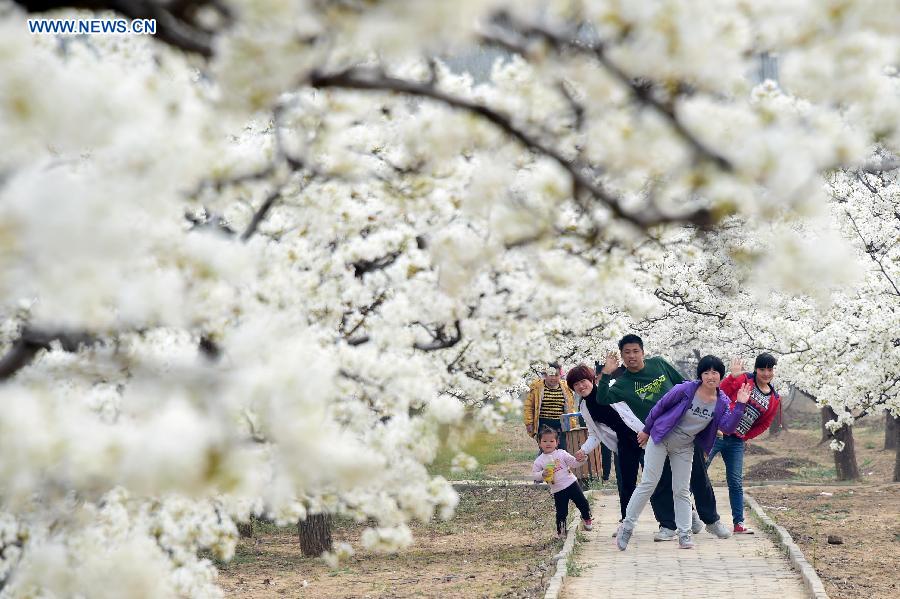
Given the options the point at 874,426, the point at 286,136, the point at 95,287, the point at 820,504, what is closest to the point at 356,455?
Result: the point at 95,287

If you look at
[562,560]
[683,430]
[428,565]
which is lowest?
[428,565]

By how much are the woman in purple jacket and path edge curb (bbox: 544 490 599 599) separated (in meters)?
0.57

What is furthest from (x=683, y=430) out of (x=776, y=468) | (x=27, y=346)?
(x=776, y=468)

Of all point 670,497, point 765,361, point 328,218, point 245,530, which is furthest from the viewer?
point 245,530

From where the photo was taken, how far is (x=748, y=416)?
11883 mm

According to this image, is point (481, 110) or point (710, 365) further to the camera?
point (710, 365)

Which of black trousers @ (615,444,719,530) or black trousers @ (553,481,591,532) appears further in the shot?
black trousers @ (553,481,591,532)

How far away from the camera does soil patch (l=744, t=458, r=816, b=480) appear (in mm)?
21562

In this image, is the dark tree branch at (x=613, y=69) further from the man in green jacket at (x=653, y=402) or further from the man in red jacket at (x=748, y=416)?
the man in red jacket at (x=748, y=416)

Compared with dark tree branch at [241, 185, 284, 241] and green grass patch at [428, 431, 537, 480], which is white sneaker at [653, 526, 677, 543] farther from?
dark tree branch at [241, 185, 284, 241]

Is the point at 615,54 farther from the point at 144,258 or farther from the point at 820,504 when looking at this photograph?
the point at 820,504

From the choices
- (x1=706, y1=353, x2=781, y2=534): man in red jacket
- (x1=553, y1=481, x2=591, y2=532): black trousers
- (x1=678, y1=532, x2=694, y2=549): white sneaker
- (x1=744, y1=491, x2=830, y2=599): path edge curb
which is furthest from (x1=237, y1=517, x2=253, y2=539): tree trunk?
(x1=744, y1=491, x2=830, y2=599): path edge curb

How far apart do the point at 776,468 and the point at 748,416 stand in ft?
36.1

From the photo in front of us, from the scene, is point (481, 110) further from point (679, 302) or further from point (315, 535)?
point (679, 302)
